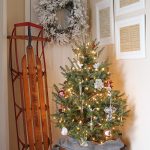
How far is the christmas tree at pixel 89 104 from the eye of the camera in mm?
2445

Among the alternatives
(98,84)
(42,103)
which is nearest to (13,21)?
(42,103)

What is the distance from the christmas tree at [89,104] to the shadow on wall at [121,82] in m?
0.18

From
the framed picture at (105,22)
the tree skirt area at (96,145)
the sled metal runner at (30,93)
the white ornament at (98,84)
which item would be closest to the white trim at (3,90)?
the sled metal runner at (30,93)

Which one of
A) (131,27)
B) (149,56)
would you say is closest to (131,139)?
(149,56)

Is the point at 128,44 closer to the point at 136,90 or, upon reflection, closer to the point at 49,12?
the point at 136,90

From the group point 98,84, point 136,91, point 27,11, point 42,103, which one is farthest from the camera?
point 27,11

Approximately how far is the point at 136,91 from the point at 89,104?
1.70ft

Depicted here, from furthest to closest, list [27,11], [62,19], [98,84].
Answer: [62,19] → [27,11] → [98,84]

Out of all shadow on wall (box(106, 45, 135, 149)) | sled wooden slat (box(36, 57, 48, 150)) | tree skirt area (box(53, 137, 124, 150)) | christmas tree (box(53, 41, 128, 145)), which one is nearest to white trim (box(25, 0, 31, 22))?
sled wooden slat (box(36, 57, 48, 150))

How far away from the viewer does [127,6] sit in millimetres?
2652

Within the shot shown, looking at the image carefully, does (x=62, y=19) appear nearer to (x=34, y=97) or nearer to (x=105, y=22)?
(x=105, y=22)

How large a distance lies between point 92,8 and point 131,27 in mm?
752

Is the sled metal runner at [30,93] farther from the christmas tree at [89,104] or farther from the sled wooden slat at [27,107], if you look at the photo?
the christmas tree at [89,104]

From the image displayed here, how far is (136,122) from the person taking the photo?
103 inches
